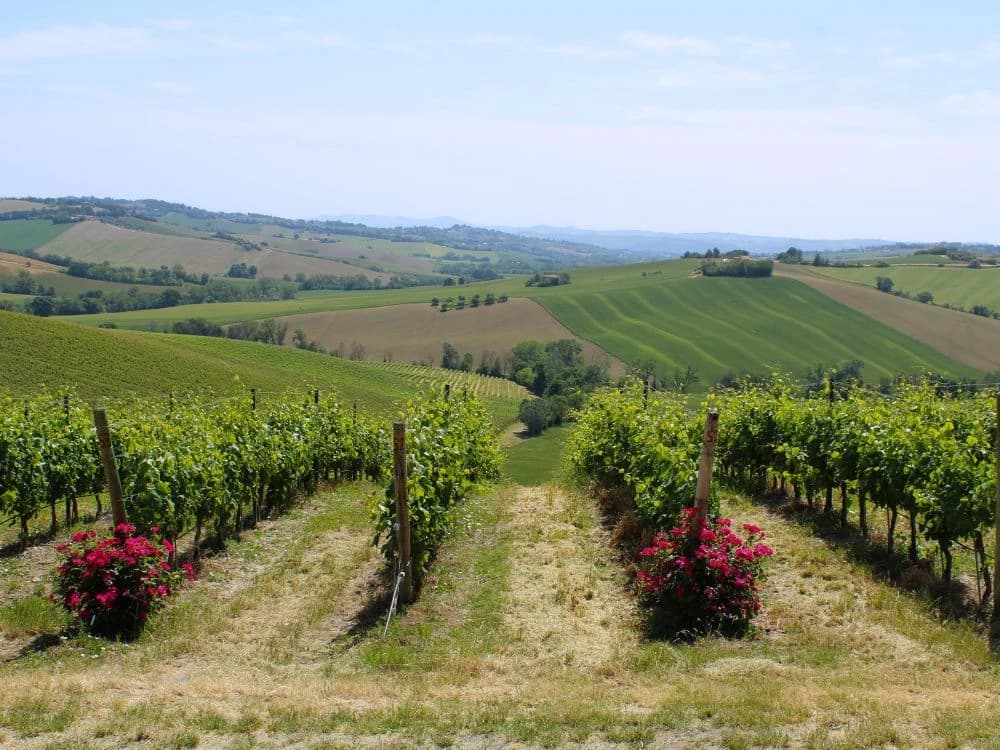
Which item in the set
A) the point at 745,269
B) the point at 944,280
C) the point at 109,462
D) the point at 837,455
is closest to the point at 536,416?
the point at 837,455

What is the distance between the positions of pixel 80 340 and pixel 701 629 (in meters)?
57.7

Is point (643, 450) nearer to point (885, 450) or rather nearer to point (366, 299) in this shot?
point (885, 450)

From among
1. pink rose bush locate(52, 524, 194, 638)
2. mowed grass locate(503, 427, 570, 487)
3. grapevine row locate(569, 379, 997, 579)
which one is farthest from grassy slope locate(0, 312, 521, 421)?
pink rose bush locate(52, 524, 194, 638)

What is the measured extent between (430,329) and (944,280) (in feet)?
283

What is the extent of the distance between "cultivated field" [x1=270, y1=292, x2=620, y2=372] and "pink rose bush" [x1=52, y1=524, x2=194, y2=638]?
85208 millimetres

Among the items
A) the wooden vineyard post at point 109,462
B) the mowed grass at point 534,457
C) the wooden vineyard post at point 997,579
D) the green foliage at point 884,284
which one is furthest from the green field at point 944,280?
the wooden vineyard post at point 109,462

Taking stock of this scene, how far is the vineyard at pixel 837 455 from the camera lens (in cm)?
960

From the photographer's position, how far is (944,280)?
12850 cm

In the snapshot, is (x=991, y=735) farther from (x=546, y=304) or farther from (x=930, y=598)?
(x=546, y=304)

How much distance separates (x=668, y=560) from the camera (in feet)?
31.6

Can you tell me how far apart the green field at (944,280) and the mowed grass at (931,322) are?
10.8 m

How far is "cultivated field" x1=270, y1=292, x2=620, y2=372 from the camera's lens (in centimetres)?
10206

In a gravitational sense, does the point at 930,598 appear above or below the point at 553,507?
above

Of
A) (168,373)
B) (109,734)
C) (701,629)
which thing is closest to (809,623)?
(701,629)
